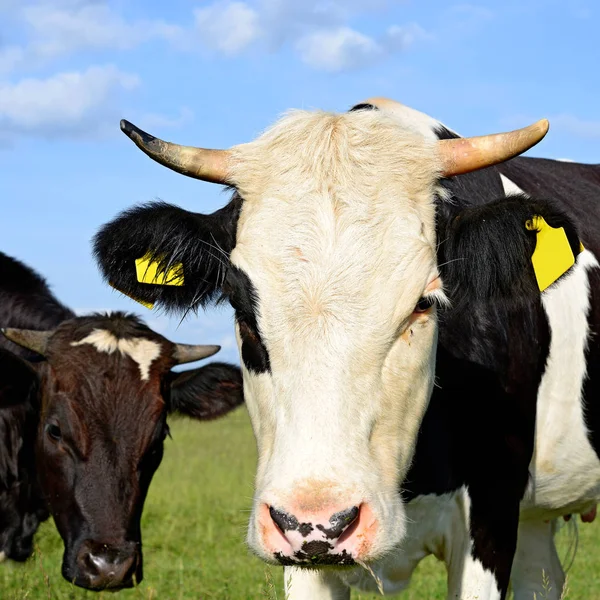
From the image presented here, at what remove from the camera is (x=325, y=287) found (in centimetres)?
373

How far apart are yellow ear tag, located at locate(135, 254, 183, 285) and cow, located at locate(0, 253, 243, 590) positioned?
2.06 meters

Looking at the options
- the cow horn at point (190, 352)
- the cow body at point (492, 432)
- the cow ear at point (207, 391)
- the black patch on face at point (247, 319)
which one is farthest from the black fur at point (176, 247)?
the cow ear at point (207, 391)

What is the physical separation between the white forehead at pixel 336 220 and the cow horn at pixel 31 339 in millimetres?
3133

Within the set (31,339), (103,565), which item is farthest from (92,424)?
(31,339)

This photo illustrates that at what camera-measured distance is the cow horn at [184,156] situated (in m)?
4.24

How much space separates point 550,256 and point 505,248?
0.25 m

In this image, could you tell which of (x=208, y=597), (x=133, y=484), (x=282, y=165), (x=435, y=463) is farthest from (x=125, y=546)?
(x=282, y=165)

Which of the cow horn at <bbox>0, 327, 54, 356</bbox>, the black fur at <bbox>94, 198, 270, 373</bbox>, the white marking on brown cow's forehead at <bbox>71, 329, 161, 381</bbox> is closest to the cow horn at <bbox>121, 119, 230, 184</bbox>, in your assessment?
the black fur at <bbox>94, 198, 270, 373</bbox>

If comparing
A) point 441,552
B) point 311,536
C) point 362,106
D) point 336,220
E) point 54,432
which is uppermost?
point 362,106

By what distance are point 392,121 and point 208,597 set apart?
14.9 ft

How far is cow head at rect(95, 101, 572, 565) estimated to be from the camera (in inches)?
135

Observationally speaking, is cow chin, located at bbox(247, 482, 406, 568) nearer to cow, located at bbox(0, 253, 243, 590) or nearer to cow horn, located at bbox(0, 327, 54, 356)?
cow, located at bbox(0, 253, 243, 590)

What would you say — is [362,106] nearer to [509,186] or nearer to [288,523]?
[509,186]

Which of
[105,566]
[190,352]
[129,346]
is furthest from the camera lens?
[190,352]
